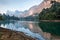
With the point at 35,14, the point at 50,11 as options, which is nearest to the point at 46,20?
the point at 50,11

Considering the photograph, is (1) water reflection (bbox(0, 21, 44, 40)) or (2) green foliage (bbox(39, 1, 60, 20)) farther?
(2) green foliage (bbox(39, 1, 60, 20))

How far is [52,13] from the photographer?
2816cm

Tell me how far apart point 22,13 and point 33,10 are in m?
2.19

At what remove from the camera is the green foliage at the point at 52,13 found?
89.0 feet

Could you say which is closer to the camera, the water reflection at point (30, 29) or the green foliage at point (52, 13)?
the water reflection at point (30, 29)

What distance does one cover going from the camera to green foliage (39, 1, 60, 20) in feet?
89.0

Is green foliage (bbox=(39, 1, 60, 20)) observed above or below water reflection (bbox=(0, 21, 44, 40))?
above

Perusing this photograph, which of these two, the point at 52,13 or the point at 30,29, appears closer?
the point at 30,29

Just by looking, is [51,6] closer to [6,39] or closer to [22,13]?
[22,13]

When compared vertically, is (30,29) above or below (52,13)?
below

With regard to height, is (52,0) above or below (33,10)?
above

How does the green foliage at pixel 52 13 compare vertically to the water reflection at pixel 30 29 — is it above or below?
above

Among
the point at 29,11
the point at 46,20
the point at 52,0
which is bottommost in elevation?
the point at 46,20

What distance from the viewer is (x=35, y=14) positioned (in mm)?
23750
